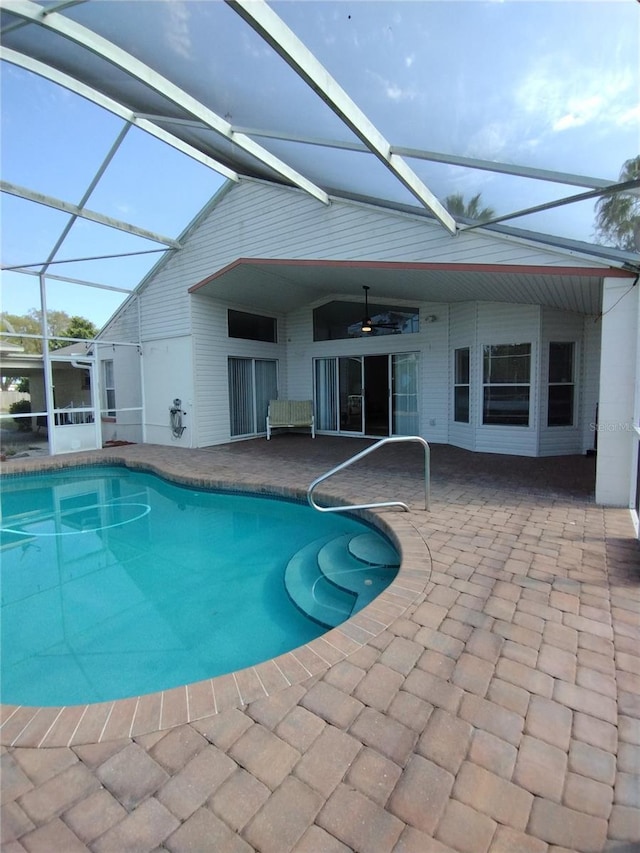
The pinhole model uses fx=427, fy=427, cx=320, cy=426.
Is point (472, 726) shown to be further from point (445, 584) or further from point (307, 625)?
point (307, 625)

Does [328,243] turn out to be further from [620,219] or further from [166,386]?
[166,386]

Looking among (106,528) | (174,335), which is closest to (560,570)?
(106,528)

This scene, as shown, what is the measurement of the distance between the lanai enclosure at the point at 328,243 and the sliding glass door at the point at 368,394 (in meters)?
0.05

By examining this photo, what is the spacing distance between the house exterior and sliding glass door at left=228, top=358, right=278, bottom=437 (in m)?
0.04

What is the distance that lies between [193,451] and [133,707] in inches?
290

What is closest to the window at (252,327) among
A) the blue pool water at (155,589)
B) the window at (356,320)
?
the window at (356,320)

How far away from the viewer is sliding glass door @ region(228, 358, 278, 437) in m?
10.3

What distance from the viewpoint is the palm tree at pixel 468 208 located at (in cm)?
466

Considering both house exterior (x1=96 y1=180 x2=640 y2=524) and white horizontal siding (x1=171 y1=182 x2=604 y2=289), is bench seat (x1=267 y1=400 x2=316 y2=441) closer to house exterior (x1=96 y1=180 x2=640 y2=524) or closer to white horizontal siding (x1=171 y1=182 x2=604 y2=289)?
house exterior (x1=96 y1=180 x2=640 y2=524)

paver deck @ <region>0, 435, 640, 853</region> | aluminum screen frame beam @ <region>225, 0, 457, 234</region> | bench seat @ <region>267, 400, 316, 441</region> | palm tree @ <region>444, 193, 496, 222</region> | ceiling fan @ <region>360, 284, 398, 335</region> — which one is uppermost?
aluminum screen frame beam @ <region>225, 0, 457, 234</region>

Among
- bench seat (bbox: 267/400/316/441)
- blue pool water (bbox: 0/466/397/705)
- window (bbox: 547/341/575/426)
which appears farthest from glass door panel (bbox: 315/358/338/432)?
blue pool water (bbox: 0/466/397/705)

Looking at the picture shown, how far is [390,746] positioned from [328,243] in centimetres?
655

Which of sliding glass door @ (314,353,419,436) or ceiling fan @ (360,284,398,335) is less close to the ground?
ceiling fan @ (360,284,398,335)

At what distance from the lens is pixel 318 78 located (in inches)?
125
